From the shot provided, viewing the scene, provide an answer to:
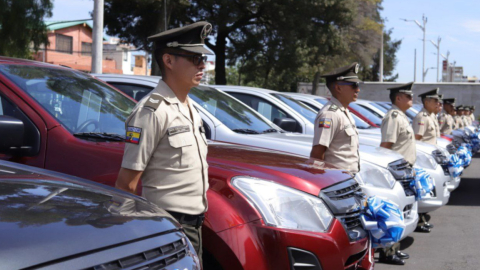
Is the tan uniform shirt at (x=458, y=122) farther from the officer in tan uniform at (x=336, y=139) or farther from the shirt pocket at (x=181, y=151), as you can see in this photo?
the shirt pocket at (x=181, y=151)

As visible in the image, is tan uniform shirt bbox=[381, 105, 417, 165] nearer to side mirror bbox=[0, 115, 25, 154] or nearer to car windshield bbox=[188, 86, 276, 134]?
car windshield bbox=[188, 86, 276, 134]

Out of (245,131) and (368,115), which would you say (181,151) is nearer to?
(245,131)

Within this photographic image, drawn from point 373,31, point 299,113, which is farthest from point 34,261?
point 373,31

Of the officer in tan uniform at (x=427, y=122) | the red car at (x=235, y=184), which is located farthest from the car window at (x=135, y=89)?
the officer in tan uniform at (x=427, y=122)

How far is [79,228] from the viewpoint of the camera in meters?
2.02

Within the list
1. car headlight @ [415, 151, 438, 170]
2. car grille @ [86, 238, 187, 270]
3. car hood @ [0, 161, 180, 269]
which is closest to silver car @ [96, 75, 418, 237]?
car headlight @ [415, 151, 438, 170]

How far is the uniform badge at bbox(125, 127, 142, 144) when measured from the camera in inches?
125

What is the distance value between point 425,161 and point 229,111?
370 centimetres

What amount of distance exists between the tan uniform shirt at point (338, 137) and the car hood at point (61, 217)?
3181 millimetres

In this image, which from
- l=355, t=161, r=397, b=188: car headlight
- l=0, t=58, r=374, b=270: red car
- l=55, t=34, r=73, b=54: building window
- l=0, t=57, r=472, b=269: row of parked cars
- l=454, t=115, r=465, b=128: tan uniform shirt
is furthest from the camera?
l=55, t=34, r=73, b=54: building window

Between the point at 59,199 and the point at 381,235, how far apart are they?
8.93 ft

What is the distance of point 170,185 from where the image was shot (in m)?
3.26

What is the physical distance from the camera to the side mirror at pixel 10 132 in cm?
326

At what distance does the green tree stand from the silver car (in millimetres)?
16825
